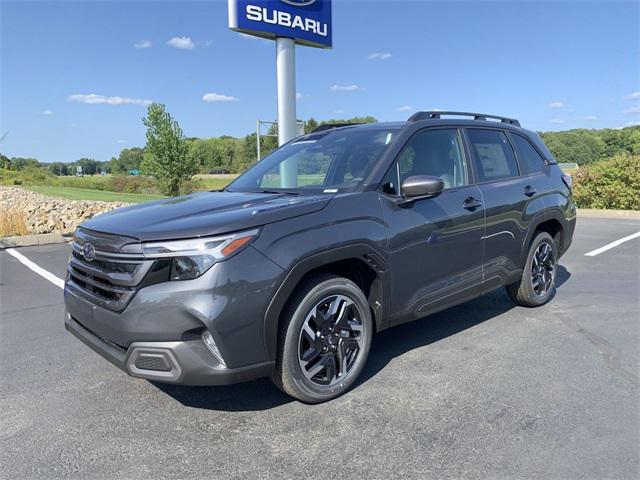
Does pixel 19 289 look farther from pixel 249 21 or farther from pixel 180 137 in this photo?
Answer: pixel 180 137

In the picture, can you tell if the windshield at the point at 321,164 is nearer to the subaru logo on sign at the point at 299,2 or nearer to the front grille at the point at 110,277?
the front grille at the point at 110,277

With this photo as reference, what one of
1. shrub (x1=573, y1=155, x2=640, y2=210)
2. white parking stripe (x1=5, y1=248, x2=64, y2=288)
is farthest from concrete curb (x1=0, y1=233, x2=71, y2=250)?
shrub (x1=573, y1=155, x2=640, y2=210)

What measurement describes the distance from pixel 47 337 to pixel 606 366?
4.81 m

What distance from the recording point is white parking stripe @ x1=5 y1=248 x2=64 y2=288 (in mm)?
6891

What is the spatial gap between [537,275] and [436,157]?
2048 mm

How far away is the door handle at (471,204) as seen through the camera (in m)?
4.09

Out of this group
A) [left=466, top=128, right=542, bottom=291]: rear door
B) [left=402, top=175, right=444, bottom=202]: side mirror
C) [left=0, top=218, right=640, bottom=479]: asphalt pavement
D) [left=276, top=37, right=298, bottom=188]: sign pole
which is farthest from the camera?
[left=276, top=37, right=298, bottom=188]: sign pole

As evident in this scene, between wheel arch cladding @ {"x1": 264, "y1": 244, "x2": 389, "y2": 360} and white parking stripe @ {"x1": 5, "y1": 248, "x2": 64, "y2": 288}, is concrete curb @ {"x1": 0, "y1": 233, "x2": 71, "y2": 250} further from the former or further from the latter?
wheel arch cladding @ {"x1": 264, "y1": 244, "x2": 389, "y2": 360}

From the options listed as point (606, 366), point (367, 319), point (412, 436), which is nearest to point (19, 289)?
point (367, 319)

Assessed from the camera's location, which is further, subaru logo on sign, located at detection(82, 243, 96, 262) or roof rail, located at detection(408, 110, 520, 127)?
roof rail, located at detection(408, 110, 520, 127)

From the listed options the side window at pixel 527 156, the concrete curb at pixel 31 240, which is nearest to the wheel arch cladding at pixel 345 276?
the side window at pixel 527 156

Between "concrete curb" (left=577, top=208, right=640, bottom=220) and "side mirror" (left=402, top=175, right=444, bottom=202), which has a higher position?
"side mirror" (left=402, top=175, right=444, bottom=202)

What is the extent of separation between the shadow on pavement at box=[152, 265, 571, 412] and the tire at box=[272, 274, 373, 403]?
0.86 feet

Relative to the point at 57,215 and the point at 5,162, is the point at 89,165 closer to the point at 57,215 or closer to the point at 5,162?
the point at 5,162
